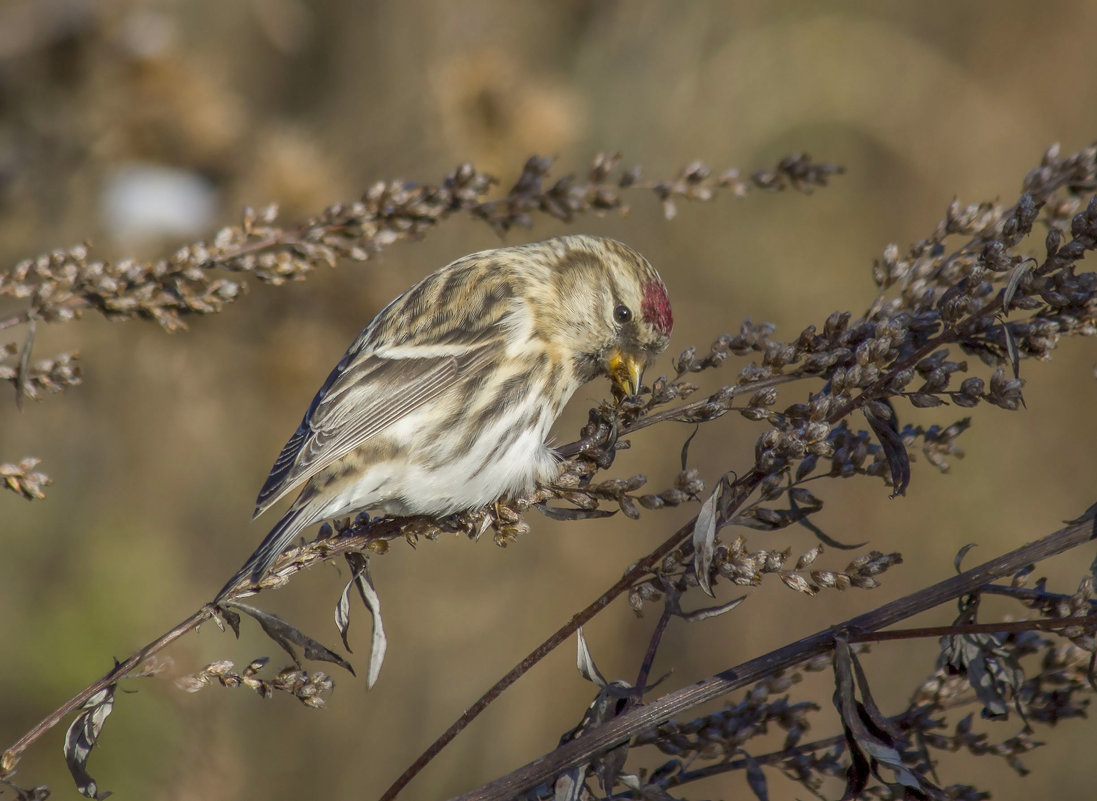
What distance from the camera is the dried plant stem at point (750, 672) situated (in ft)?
4.47

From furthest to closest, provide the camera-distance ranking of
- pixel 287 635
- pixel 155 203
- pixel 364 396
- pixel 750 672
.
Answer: pixel 155 203, pixel 364 396, pixel 287 635, pixel 750 672

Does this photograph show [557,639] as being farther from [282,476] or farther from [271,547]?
[282,476]

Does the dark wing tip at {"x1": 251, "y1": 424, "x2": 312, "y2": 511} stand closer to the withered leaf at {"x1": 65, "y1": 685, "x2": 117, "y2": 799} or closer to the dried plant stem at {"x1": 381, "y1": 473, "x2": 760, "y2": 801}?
the withered leaf at {"x1": 65, "y1": 685, "x2": 117, "y2": 799}

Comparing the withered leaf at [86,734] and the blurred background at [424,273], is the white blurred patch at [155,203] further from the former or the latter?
the withered leaf at [86,734]

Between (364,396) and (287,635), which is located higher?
(364,396)

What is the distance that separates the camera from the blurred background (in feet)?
10.0

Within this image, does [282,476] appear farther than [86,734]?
Yes

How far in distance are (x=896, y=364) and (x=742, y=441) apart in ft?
9.01

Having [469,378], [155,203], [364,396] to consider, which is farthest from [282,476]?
[155,203]

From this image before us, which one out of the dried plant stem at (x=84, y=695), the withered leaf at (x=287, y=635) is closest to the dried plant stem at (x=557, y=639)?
the withered leaf at (x=287, y=635)

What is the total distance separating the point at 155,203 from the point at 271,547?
1.48m

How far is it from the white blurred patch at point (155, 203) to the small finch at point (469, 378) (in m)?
0.73

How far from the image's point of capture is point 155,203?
10.4 ft

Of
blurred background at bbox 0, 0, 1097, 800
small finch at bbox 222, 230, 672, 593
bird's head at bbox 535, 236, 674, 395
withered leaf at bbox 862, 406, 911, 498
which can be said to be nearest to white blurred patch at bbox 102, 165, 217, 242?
blurred background at bbox 0, 0, 1097, 800
